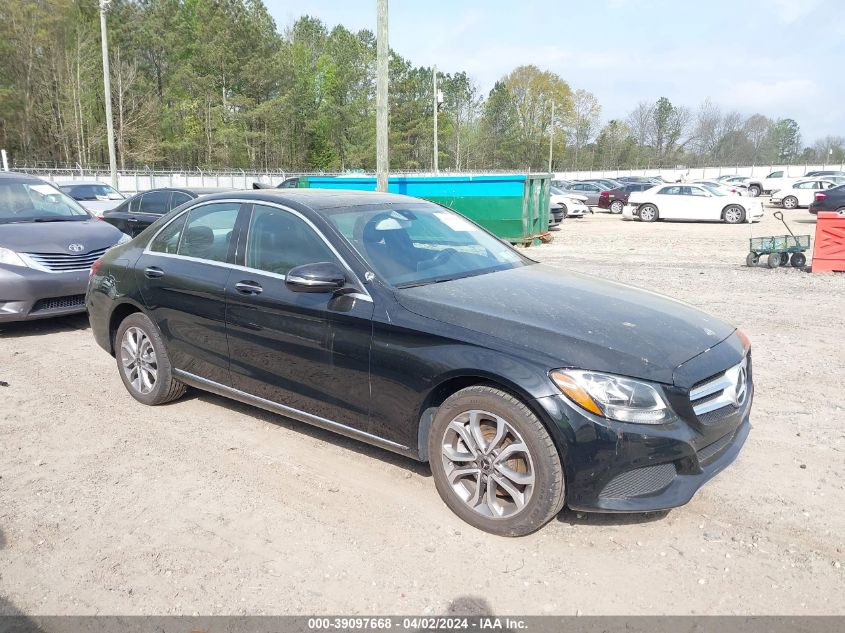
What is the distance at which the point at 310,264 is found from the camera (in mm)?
3781

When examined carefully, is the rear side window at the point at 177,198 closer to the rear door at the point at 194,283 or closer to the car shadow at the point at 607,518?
the rear door at the point at 194,283

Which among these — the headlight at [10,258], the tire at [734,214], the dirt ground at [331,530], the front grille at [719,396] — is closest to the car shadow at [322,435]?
the dirt ground at [331,530]

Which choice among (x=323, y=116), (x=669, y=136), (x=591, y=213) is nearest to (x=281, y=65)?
(x=323, y=116)

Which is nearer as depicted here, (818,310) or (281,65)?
(818,310)

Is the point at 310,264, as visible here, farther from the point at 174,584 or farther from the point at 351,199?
the point at 174,584

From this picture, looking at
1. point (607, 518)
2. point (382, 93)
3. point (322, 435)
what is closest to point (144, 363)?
point (322, 435)

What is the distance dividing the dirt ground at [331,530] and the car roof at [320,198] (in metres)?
1.60

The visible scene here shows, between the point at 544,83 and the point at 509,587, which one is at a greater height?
the point at 544,83

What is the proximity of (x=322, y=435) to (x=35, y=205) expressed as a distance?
19.8 ft

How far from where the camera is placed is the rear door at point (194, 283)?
175 inches

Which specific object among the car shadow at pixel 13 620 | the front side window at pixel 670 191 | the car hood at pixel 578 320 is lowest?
the car shadow at pixel 13 620

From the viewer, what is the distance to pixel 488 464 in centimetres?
328

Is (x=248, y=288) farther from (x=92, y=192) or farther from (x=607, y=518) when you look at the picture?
(x=92, y=192)

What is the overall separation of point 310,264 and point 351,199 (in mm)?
897
